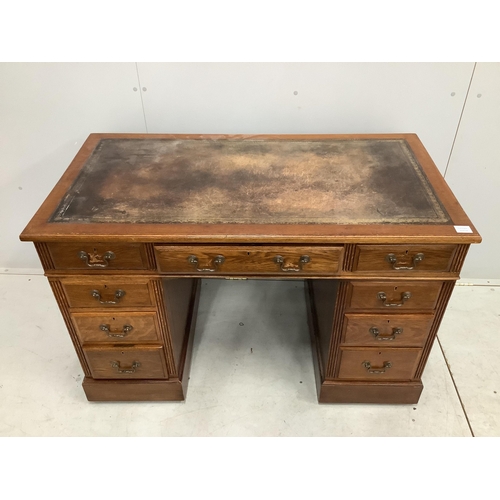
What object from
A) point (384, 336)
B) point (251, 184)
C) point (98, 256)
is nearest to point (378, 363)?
point (384, 336)

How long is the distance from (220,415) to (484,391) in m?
1.09

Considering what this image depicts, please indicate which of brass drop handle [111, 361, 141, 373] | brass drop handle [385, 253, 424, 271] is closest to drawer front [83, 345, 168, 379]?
brass drop handle [111, 361, 141, 373]

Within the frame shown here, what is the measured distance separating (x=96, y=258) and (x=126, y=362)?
50 cm

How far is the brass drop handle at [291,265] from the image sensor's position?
1321mm

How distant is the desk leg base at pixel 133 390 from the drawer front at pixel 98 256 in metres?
0.57

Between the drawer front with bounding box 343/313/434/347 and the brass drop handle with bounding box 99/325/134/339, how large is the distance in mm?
763

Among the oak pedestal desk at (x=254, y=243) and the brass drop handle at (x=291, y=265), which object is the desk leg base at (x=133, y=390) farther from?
the brass drop handle at (x=291, y=265)

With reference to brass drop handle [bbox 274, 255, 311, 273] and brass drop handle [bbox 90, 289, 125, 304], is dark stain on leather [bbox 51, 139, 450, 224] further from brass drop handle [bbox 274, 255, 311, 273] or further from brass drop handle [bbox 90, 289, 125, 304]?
brass drop handle [bbox 90, 289, 125, 304]

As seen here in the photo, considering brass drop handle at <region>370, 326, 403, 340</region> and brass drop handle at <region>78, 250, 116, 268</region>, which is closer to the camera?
brass drop handle at <region>78, 250, 116, 268</region>

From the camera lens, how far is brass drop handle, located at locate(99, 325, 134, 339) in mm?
1539

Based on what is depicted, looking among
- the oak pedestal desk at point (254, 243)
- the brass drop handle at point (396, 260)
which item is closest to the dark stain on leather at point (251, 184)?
the oak pedestal desk at point (254, 243)

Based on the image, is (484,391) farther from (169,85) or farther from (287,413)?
(169,85)

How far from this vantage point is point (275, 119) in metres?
1.86

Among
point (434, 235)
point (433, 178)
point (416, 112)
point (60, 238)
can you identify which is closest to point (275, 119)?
point (416, 112)
